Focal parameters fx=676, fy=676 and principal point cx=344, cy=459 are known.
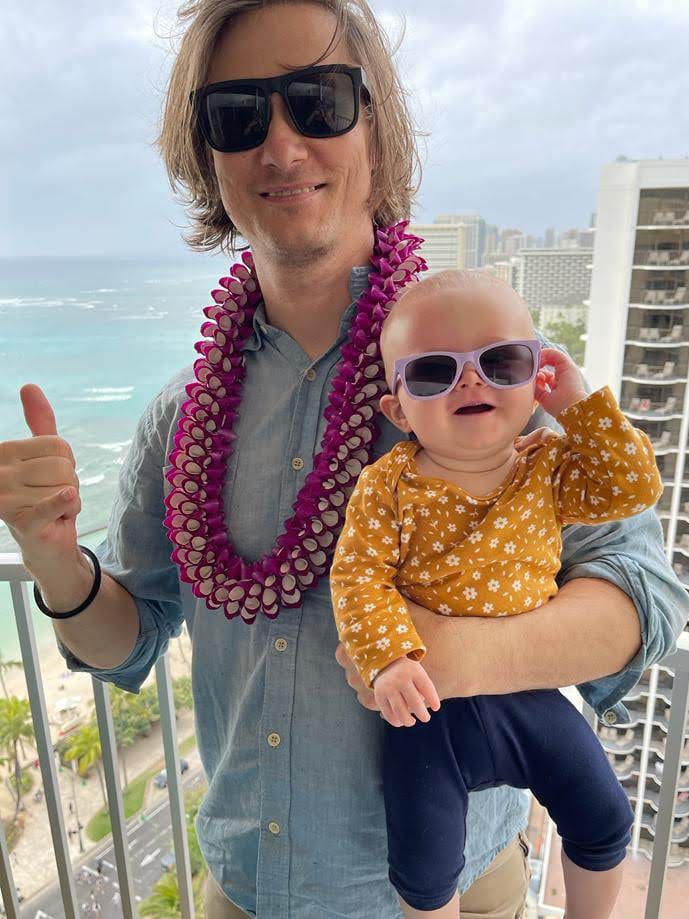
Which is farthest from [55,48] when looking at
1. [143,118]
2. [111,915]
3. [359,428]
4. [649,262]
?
[649,262]

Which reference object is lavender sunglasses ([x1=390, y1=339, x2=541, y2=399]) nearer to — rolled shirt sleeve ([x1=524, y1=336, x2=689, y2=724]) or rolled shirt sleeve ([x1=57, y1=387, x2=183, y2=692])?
rolled shirt sleeve ([x1=524, y1=336, x2=689, y2=724])

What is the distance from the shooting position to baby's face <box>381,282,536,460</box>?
0.81 meters

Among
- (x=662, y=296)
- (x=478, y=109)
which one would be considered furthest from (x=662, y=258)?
(x=478, y=109)

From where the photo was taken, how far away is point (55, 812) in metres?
1.54

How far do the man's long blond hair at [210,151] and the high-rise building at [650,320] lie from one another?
5.00 metres

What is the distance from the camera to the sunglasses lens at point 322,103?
951 mm

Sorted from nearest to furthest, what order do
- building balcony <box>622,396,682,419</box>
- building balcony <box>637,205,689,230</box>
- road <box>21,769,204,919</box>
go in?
road <box>21,769,204,919</box>
building balcony <box>637,205,689,230</box>
building balcony <box>622,396,682,419</box>

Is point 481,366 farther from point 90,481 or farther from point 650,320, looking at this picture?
point 650,320

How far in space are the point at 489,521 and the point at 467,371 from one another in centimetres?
18

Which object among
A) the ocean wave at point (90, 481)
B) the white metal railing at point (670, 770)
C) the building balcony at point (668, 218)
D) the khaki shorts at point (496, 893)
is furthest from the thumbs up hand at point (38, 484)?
the building balcony at point (668, 218)

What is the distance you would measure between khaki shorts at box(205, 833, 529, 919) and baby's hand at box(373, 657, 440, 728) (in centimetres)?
47

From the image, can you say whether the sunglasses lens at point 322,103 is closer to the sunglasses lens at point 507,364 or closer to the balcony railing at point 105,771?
the sunglasses lens at point 507,364

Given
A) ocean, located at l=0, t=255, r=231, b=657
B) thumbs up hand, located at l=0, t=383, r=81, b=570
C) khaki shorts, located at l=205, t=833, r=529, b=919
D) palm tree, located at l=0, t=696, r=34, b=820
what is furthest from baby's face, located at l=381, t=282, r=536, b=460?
palm tree, located at l=0, t=696, r=34, b=820

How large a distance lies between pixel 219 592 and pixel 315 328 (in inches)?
16.8
